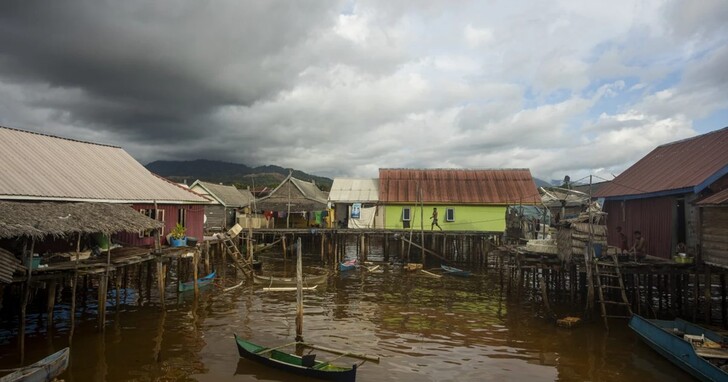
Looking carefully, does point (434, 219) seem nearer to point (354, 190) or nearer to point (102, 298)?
point (354, 190)

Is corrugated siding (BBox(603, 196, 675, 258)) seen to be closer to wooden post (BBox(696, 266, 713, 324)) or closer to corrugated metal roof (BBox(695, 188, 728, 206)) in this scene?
wooden post (BBox(696, 266, 713, 324))

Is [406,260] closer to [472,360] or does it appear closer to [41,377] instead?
[472,360]

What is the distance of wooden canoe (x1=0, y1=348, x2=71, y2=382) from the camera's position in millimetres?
10492

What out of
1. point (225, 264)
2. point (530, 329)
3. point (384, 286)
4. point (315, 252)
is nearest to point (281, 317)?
point (384, 286)

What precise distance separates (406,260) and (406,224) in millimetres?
3532

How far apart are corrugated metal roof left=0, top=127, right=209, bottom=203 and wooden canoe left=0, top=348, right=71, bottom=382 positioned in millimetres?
8051

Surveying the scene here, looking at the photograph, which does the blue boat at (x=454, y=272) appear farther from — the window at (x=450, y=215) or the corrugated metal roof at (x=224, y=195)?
the corrugated metal roof at (x=224, y=195)

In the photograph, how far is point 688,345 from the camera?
1295 centimetres

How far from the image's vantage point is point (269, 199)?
4278cm

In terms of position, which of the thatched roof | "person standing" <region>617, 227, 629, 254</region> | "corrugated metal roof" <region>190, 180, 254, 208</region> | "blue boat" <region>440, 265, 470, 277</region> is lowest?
"blue boat" <region>440, 265, 470, 277</region>

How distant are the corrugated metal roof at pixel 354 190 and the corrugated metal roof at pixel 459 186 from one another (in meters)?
1.33

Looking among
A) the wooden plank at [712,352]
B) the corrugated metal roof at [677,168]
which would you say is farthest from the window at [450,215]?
the wooden plank at [712,352]

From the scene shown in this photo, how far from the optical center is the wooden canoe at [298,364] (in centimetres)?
1243

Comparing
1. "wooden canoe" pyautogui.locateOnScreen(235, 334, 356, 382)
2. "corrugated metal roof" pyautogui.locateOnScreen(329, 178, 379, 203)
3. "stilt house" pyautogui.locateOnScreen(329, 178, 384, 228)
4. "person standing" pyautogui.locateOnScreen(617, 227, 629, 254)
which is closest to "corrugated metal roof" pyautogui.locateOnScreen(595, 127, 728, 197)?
"person standing" pyautogui.locateOnScreen(617, 227, 629, 254)
